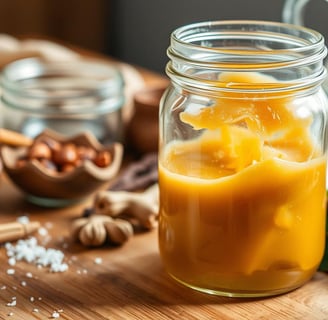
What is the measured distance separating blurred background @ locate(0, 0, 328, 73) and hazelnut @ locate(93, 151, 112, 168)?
1.13m

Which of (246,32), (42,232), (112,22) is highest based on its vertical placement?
(246,32)

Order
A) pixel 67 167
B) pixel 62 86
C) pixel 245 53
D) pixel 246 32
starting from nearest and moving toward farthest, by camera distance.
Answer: pixel 245 53, pixel 246 32, pixel 67 167, pixel 62 86

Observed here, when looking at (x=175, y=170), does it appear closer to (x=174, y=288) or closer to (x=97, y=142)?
(x=174, y=288)

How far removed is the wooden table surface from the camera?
871mm

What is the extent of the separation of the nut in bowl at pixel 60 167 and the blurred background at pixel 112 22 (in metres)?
1.11

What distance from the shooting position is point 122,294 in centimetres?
92

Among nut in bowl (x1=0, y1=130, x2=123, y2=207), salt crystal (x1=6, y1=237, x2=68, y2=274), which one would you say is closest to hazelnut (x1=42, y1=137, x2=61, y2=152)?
nut in bowl (x1=0, y1=130, x2=123, y2=207)

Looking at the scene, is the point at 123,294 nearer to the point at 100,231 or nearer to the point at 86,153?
the point at 100,231

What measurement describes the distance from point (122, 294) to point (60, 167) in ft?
1.11

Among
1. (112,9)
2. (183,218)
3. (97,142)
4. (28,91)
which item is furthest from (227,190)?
(112,9)

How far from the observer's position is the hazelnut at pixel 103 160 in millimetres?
1200

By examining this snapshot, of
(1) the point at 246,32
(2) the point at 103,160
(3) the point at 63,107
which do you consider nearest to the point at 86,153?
(2) the point at 103,160

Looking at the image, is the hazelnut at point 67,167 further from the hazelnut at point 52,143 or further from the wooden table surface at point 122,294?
the wooden table surface at point 122,294

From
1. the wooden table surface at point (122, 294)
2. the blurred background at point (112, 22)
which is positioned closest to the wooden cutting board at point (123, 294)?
the wooden table surface at point (122, 294)
